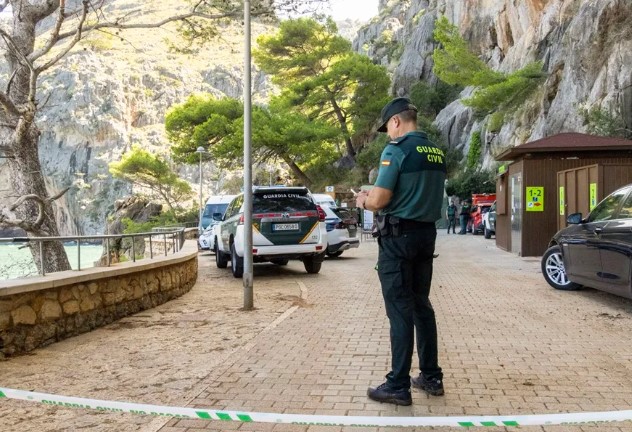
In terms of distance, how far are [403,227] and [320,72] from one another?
47572 mm

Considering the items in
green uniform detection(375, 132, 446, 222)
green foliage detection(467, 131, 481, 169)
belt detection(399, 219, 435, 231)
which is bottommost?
belt detection(399, 219, 435, 231)

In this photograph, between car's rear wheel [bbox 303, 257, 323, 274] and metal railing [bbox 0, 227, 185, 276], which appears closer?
metal railing [bbox 0, 227, 185, 276]

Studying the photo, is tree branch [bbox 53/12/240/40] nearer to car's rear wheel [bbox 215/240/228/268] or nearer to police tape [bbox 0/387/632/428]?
car's rear wheel [bbox 215/240/228/268]

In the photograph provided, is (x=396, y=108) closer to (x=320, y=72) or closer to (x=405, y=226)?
(x=405, y=226)

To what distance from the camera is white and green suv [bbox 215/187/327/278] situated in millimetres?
11992

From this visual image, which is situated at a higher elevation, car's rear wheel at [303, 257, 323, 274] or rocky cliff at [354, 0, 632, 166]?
rocky cliff at [354, 0, 632, 166]

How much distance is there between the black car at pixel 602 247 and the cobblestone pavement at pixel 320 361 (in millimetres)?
375

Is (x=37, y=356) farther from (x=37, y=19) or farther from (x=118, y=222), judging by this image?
(x=118, y=222)

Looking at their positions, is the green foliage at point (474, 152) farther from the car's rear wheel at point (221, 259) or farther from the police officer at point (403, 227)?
the police officer at point (403, 227)

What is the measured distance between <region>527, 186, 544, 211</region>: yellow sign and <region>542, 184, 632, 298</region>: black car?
6.37 m

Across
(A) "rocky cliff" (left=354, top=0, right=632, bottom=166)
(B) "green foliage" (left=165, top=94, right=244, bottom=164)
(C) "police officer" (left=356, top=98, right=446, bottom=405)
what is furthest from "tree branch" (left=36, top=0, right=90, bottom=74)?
(B) "green foliage" (left=165, top=94, right=244, bottom=164)

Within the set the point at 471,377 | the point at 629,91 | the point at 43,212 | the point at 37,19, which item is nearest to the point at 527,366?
the point at 471,377

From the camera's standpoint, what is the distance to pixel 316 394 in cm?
441

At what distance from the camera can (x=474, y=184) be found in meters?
38.6
